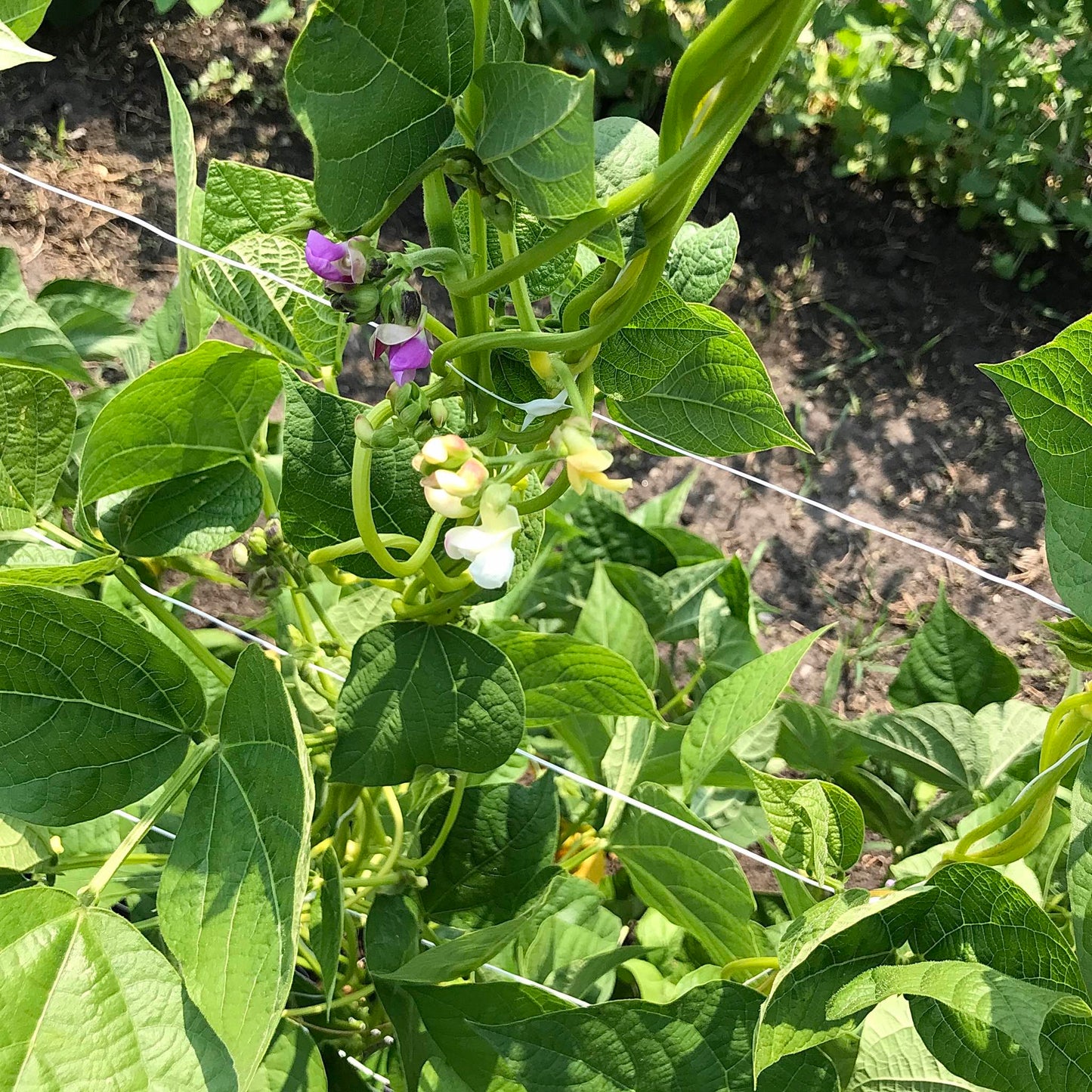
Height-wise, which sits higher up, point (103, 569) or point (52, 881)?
point (103, 569)

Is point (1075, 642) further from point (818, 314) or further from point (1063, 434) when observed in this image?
point (818, 314)

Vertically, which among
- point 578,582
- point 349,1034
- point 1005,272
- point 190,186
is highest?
point 190,186

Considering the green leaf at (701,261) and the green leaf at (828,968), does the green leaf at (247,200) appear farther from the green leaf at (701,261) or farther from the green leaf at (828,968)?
the green leaf at (828,968)

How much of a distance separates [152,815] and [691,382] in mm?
342

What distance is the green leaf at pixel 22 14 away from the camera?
1.77ft

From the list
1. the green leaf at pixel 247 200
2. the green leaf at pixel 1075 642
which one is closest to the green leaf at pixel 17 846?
the green leaf at pixel 247 200

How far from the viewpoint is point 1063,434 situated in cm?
45

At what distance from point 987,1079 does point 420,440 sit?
0.39m

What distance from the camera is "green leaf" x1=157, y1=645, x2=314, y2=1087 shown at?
41 centimetres

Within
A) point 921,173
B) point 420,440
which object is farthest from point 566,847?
point 921,173

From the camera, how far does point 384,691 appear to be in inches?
21.1

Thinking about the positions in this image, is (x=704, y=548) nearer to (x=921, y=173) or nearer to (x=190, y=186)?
(x=190, y=186)

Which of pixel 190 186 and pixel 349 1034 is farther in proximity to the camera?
pixel 349 1034

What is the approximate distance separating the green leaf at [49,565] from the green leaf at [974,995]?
0.44 metres
